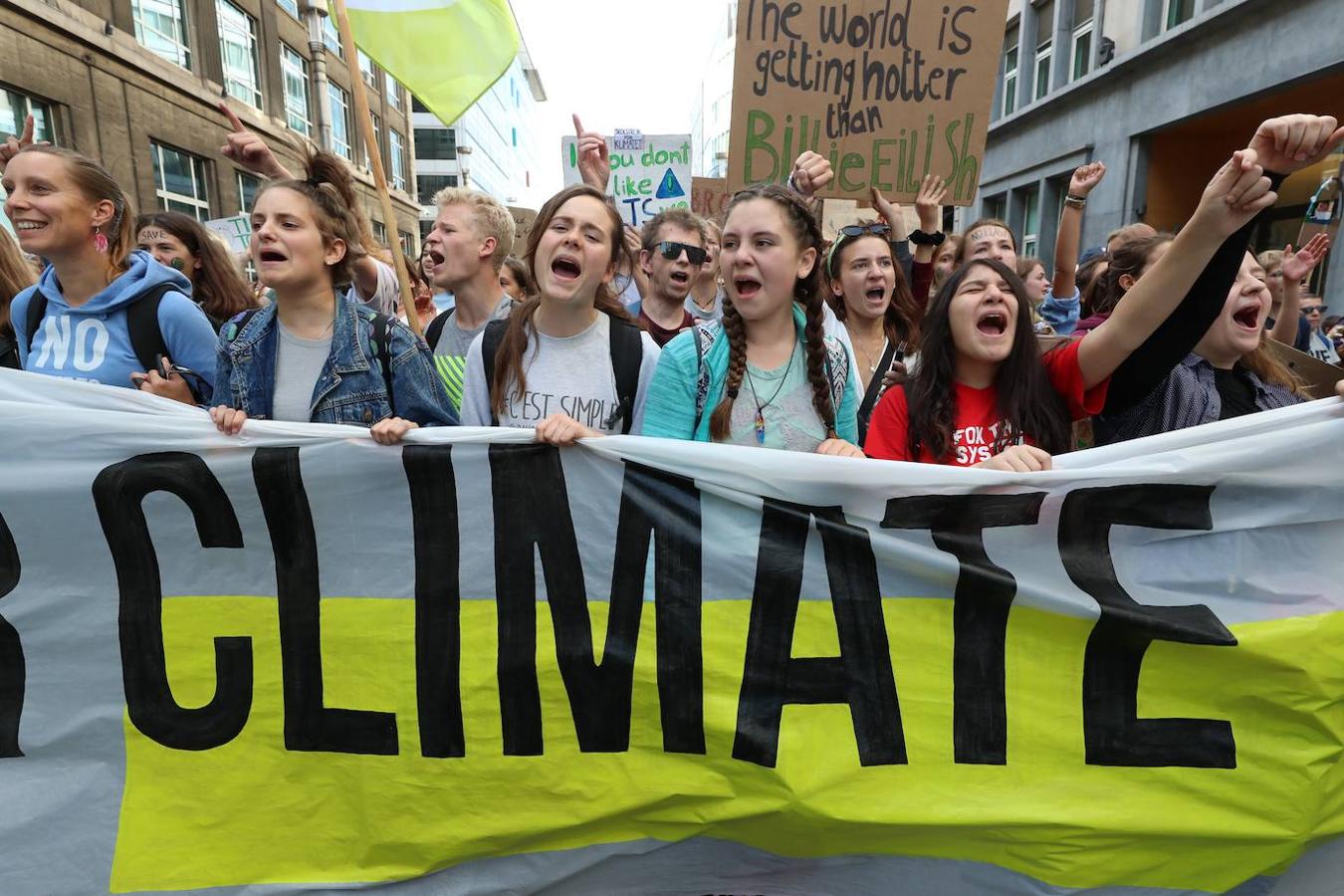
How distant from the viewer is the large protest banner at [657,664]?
70.2 inches

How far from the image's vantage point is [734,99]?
383 cm

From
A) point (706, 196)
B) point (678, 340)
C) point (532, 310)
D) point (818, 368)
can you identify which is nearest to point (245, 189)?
point (706, 196)

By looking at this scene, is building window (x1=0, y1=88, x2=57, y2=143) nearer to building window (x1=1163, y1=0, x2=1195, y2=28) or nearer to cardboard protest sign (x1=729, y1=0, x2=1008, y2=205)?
cardboard protest sign (x1=729, y1=0, x2=1008, y2=205)

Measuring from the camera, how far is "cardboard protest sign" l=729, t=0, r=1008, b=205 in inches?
151

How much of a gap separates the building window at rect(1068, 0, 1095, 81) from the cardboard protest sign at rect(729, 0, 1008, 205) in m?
14.0

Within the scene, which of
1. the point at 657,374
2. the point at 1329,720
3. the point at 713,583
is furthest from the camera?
the point at 657,374

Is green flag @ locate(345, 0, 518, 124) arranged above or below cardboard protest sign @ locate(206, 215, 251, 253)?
above

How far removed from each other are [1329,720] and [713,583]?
1.37 meters

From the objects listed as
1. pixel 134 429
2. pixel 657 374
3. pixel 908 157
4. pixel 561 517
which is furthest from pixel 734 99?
pixel 134 429

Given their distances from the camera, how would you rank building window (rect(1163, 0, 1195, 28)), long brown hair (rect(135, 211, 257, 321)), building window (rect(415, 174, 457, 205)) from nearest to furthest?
long brown hair (rect(135, 211, 257, 321)) → building window (rect(1163, 0, 1195, 28)) → building window (rect(415, 174, 457, 205))

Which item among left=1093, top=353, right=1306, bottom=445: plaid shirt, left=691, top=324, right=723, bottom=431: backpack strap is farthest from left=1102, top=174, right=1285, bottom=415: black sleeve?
left=691, top=324, right=723, bottom=431: backpack strap

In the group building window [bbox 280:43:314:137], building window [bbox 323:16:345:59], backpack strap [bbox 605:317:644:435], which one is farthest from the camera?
building window [bbox 323:16:345:59]

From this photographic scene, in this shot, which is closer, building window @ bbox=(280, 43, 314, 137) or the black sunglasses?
the black sunglasses

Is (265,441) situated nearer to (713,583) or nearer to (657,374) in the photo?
(657,374)
